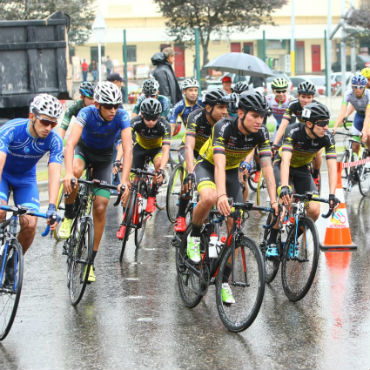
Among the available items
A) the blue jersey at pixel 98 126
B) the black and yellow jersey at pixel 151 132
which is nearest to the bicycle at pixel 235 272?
the blue jersey at pixel 98 126

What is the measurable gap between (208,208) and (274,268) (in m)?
1.32

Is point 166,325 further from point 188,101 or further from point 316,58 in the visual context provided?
point 316,58

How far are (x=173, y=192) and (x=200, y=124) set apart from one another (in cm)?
199

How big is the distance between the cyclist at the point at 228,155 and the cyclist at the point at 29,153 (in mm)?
1290

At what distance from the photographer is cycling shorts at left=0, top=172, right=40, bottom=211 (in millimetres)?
7598

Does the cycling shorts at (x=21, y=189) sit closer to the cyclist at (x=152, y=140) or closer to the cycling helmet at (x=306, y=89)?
the cyclist at (x=152, y=140)

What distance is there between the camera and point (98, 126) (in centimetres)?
884

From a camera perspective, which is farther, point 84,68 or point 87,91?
point 84,68

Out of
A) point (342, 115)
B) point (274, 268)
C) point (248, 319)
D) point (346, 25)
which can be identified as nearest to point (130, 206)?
point (274, 268)

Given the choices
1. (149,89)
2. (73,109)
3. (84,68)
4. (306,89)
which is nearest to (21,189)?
(73,109)

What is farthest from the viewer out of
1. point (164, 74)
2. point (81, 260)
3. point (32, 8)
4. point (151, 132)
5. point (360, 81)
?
point (32, 8)

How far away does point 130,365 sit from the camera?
5988 mm

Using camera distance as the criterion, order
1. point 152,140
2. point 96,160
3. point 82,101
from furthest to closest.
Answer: point 82,101 → point 152,140 → point 96,160

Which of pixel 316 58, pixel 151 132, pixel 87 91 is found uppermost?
pixel 316 58
